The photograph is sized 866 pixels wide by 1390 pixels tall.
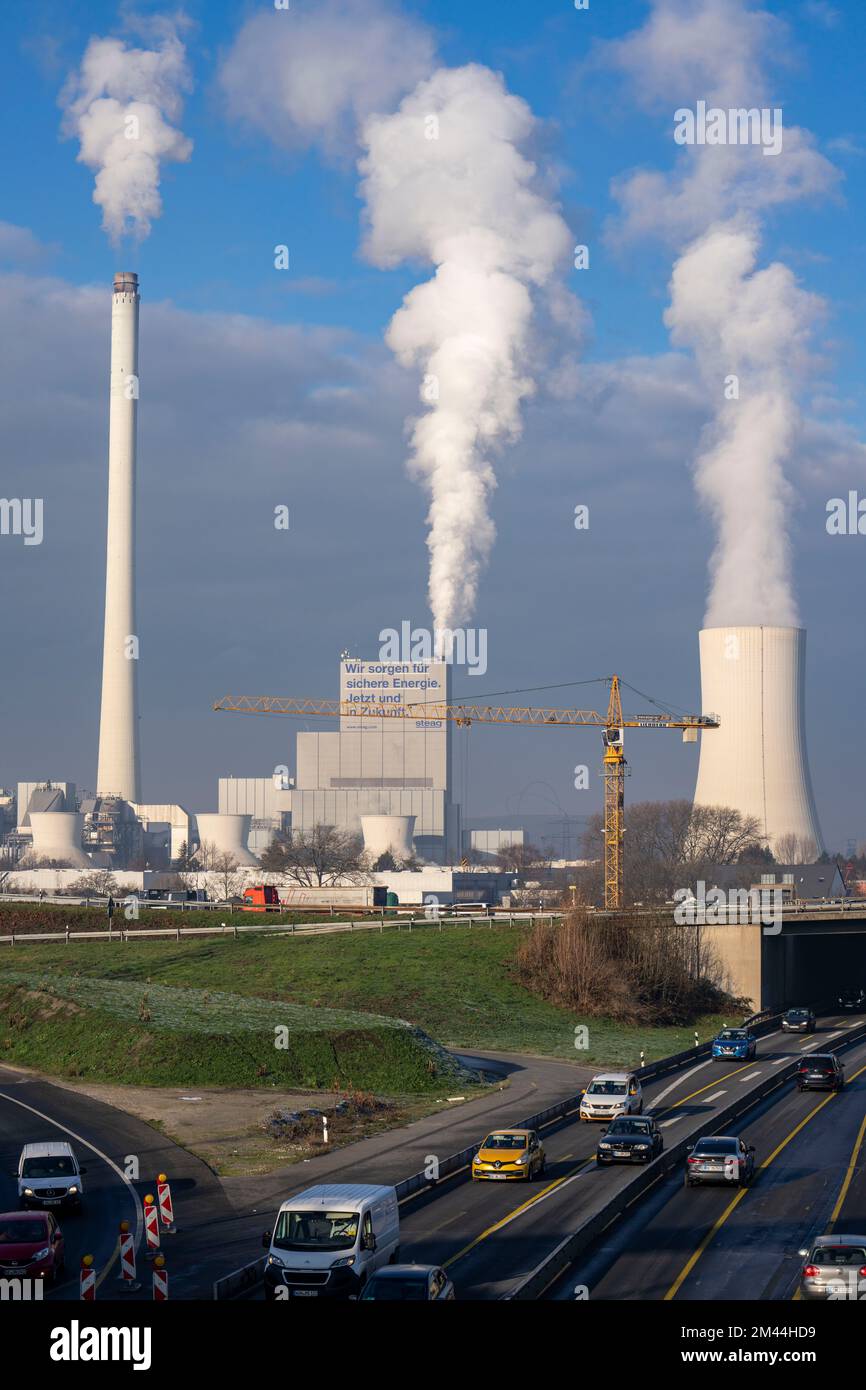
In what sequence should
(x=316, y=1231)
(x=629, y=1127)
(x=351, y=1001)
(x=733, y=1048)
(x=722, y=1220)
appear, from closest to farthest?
(x=316, y=1231) < (x=722, y=1220) < (x=629, y=1127) < (x=733, y=1048) < (x=351, y=1001)

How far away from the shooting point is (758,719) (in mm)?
121875

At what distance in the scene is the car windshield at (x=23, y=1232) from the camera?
988 inches

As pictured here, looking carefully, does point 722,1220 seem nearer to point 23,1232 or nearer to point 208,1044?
point 23,1232

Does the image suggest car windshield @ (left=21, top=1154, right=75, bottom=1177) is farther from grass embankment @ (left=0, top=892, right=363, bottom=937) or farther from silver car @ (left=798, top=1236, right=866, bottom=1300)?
grass embankment @ (left=0, top=892, right=363, bottom=937)

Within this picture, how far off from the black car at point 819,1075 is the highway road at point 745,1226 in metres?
7.94

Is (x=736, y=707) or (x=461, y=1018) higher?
(x=736, y=707)

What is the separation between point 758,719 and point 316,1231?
4069 inches

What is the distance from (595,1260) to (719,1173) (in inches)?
332

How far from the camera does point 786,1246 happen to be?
2759 cm

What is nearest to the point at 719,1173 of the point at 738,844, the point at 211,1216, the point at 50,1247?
the point at 211,1216

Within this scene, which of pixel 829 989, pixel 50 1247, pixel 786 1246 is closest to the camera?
pixel 50 1247

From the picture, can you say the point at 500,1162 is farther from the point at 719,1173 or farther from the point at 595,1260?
the point at 595,1260

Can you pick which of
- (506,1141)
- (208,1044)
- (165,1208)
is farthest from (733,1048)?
(165,1208)
